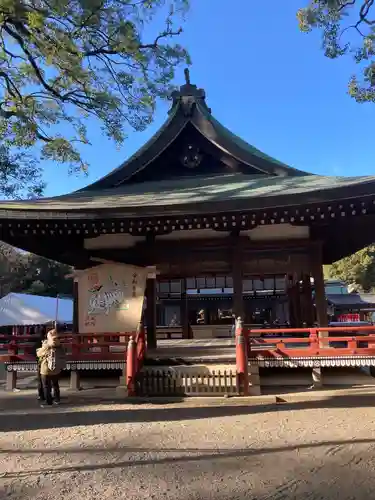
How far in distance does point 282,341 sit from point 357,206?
10.1ft

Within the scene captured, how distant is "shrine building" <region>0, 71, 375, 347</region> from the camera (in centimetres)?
826

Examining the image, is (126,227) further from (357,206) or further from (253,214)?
(357,206)

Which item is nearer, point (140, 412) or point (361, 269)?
point (140, 412)

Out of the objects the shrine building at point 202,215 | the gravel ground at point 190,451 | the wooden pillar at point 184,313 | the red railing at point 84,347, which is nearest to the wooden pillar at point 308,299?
the shrine building at point 202,215

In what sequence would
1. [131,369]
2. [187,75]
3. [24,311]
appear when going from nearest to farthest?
[131,369]
[187,75]
[24,311]

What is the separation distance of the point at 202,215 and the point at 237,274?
1.80 meters

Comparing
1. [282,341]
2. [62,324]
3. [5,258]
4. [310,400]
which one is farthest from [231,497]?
[5,258]

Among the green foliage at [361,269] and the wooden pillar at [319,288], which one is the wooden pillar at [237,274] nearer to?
the wooden pillar at [319,288]

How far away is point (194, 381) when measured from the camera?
8.10 meters

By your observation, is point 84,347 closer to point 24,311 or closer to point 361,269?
point 24,311

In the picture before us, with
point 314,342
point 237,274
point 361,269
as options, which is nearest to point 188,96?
point 237,274

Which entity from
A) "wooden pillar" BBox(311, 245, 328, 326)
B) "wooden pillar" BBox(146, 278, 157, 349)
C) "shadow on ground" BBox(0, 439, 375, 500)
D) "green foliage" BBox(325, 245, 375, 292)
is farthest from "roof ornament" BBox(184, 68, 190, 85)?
"green foliage" BBox(325, 245, 375, 292)

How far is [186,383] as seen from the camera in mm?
8109

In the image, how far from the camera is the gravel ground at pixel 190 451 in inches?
147
